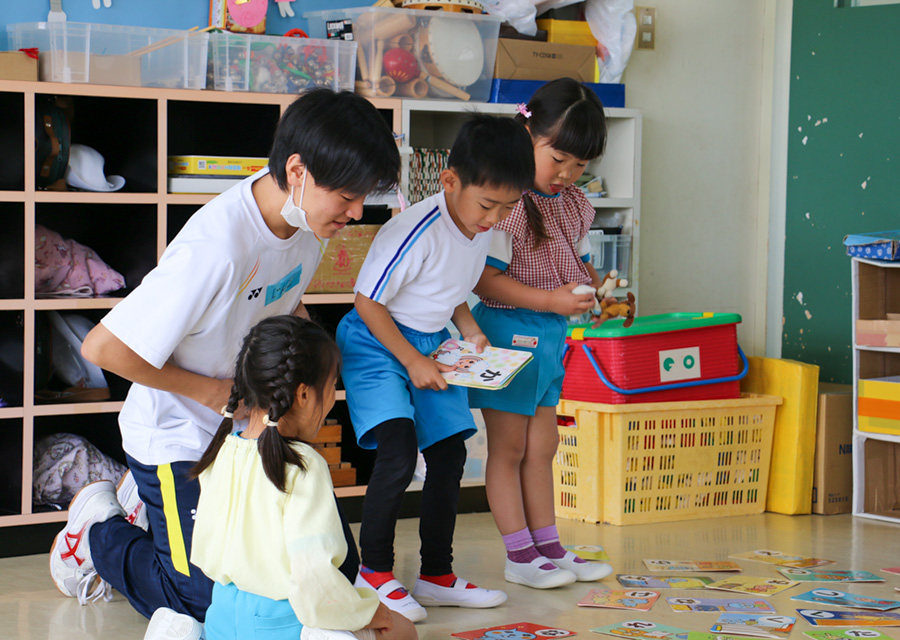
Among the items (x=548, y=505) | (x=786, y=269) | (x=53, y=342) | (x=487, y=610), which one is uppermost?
(x=786, y=269)

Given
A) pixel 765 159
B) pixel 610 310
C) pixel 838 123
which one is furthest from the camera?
pixel 765 159

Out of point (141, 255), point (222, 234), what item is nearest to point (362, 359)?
point (222, 234)

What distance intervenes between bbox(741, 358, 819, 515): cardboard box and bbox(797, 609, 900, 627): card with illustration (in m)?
0.98

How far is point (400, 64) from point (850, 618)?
5.99 ft

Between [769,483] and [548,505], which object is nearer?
[548,505]

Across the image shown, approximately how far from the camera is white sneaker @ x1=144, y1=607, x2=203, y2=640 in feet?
5.42

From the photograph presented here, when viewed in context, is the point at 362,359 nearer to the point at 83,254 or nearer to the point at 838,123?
the point at 83,254

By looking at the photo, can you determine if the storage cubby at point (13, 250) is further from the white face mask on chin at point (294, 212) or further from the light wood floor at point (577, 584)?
the white face mask on chin at point (294, 212)

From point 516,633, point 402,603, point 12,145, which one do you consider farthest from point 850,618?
point 12,145

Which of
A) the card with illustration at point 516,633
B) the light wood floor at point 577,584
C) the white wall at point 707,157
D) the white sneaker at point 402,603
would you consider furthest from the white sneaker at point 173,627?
the white wall at point 707,157

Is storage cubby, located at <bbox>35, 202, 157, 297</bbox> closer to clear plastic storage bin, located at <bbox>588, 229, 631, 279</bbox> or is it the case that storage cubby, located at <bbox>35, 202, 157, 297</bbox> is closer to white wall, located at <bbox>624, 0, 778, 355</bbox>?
clear plastic storage bin, located at <bbox>588, 229, 631, 279</bbox>

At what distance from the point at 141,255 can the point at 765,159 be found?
2.28m

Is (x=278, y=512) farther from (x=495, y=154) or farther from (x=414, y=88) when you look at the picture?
(x=414, y=88)

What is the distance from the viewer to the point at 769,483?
3.05m
